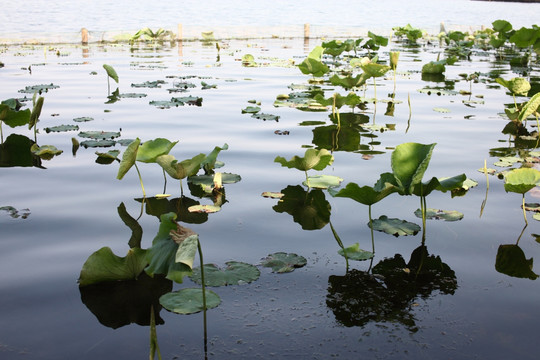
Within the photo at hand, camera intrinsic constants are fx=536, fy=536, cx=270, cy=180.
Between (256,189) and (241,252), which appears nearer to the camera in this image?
(241,252)

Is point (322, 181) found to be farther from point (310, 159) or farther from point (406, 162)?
point (406, 162)

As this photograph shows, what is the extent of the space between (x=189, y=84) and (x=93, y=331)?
18.6ft

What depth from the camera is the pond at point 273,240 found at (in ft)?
5.29

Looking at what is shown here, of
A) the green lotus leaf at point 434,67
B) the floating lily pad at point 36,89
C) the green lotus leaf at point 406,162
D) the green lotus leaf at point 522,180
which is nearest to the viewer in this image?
the green lotus leaf at point 406,162

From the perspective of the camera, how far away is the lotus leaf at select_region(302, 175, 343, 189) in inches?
116

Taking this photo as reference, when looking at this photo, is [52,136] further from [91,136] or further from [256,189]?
[256,189]

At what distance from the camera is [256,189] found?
3.06 metres

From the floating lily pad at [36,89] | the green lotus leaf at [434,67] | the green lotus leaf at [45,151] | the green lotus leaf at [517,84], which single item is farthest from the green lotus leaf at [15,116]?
the green lotus leaf at [434,67]

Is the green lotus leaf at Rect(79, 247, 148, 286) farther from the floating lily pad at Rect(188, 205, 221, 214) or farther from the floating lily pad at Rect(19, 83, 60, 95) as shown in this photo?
the floating lily pad at Rect(19, 83, 60, 95)

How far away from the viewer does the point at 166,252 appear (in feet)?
5.32

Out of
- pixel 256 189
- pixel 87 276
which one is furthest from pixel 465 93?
pixel 87 276

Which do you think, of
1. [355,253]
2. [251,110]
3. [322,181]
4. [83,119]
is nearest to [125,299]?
[355,253]

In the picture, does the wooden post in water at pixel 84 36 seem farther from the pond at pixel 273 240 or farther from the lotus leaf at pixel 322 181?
the lotus leaf at pixel 322 181

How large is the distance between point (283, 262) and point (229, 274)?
0.23 metres
